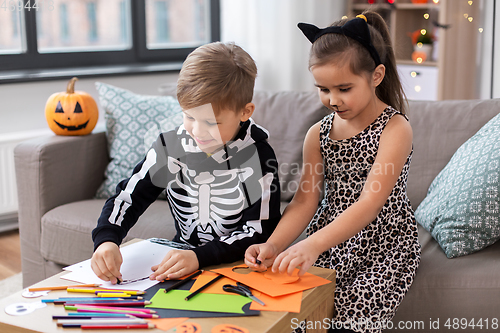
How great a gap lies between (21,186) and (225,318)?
1.36 meters

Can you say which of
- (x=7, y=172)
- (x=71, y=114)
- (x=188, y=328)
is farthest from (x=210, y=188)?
(x=7, y=172)

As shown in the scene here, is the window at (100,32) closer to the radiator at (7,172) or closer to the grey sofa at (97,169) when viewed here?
the radiator at (7,172)

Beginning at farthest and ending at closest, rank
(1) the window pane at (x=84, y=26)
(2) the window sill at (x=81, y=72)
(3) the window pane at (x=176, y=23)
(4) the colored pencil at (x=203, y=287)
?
1. (3) the window pane at (x=176, y=23)
2. (1) the window pane at (x=84, y=26)
3. (2) the window sill at (x=81, y=72)
4. (4) the colored pencil at (x=203, y=287)

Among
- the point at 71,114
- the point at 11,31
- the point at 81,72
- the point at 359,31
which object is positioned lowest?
the point at 71,114

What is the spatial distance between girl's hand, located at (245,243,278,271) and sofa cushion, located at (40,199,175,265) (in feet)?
2.19

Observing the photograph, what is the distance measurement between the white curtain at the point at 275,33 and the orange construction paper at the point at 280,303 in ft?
8.43

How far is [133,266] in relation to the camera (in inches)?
40.8

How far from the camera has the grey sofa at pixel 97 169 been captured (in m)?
1.72

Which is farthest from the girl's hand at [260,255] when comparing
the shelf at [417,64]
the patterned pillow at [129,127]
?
the shelf at [417,64]

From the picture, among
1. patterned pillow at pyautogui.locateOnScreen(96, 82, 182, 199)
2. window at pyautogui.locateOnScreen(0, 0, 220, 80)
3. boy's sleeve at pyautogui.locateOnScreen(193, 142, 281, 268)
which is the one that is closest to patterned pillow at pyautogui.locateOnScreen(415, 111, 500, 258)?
boy's sleeve at pyautogui.locateOnScreen(193, 142, 281, 268)

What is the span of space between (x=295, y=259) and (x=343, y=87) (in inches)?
16.5

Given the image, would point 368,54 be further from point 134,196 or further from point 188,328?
point 188,328

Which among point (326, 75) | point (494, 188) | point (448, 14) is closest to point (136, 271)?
point (326, 75)

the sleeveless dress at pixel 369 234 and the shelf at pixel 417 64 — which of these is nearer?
the sleeveless dress at pixel 369 234
